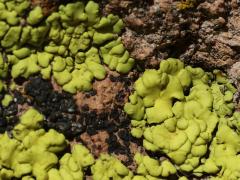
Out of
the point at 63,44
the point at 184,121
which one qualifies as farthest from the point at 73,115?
the point at 184,121

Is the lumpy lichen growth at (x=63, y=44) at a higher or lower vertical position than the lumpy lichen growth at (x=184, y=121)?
higher

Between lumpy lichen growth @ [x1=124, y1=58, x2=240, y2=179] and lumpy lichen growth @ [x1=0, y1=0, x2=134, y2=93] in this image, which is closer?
lumpy lichen growth @ [x1=0, y1=0, x2=134, y2=93]

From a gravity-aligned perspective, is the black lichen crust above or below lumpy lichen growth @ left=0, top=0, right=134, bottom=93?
below

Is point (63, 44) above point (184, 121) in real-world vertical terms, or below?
above

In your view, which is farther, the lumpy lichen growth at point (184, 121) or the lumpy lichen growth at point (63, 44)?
the lumpy lichen growth at point (184, 121)

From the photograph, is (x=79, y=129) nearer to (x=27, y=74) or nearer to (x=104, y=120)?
(x=104, y=120)

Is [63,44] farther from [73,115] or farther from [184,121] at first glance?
[184,121]

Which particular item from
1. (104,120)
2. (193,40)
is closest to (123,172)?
(104,120)

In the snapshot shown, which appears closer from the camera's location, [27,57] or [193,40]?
[27,57]

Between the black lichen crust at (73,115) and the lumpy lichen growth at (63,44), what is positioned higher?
the lumpy lichen growth at (63,44)

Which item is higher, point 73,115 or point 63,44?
point 63,44

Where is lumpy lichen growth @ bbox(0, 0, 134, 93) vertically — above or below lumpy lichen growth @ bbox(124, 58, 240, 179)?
above
